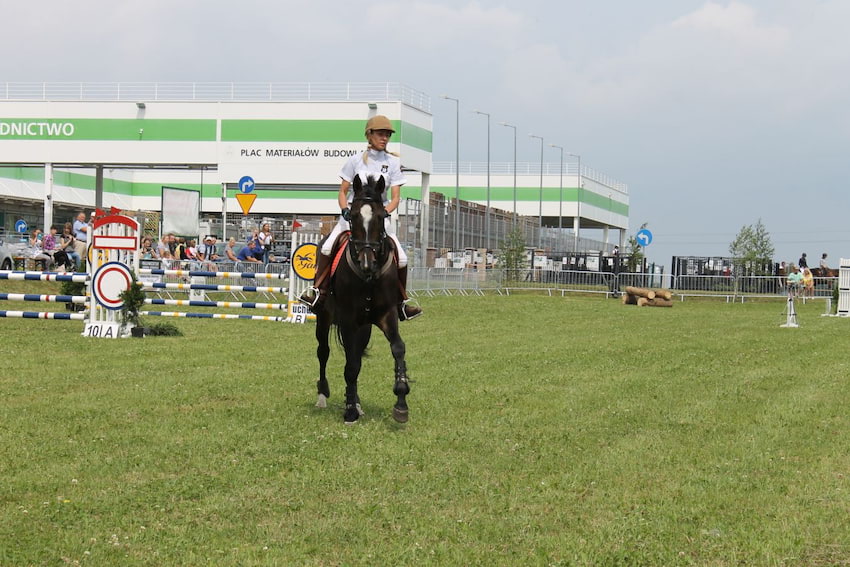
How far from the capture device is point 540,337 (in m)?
21.0

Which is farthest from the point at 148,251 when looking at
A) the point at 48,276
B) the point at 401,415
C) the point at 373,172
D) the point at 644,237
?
the point at 401,415

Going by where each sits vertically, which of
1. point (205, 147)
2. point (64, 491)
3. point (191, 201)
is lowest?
point (64, 491)

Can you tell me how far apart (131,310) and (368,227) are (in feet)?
36.6

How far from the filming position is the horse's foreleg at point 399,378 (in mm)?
9445

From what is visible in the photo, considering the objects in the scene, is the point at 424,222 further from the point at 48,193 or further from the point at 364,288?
the point at 364,288

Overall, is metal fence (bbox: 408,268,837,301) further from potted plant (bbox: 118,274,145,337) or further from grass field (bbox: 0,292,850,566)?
grass field (bbox: 0,292,850,566)

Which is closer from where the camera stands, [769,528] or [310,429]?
[769,528]

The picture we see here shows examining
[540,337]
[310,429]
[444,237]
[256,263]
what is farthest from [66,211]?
[310,429]

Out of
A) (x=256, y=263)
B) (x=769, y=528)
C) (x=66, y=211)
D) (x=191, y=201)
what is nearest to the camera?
(x=769, y=528)

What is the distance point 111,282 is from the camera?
772 inches

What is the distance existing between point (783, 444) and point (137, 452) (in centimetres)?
524

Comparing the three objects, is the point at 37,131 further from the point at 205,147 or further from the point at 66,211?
the point at 66,211

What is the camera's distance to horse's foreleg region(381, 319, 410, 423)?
31.0 feet

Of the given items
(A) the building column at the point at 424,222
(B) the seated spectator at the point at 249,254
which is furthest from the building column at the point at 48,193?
(B) the seated spectator at the point at 249,254
